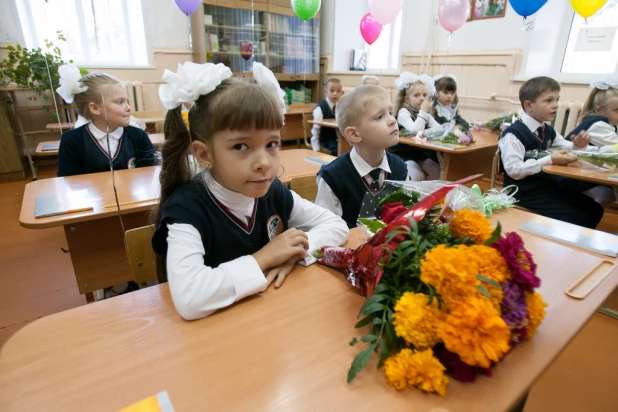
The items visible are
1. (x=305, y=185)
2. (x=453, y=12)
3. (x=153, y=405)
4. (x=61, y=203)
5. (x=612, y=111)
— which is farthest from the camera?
(x=453, y=12)

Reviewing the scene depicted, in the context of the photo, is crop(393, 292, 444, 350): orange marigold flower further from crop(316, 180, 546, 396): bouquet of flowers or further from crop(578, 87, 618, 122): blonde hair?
crop(578, 87, 618, 122): blonde hair

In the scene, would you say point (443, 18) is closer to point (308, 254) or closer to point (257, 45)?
point (257, 45)

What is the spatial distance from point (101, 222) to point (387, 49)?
18.7ft

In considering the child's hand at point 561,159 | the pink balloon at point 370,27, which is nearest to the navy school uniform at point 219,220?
the child's hand at point 561,159

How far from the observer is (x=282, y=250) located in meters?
0.93

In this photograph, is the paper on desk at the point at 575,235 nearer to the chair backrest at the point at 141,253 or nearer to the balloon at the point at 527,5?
the chair backrest at the point at 141,253

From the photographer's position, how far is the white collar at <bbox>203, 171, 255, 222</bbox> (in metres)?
1.03

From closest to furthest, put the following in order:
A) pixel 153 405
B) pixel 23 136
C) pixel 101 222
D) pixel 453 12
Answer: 1. pixel 153 405
2. pixel 101 222
3. pixel 453 12
4. pixel 23 136

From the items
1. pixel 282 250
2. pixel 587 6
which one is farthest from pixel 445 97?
pixel 282 250

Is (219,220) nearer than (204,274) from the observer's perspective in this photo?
Answer: No

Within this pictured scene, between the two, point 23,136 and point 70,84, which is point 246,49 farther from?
point 70,84

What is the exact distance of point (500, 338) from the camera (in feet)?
1.86

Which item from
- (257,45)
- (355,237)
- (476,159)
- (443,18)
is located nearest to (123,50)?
(257,45)

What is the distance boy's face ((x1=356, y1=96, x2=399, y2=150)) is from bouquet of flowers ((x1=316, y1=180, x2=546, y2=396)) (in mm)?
894
